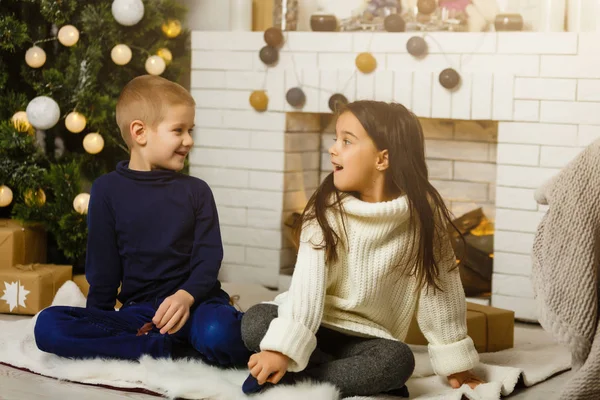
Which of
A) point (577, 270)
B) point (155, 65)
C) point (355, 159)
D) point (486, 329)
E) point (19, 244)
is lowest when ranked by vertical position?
point (486, 329)

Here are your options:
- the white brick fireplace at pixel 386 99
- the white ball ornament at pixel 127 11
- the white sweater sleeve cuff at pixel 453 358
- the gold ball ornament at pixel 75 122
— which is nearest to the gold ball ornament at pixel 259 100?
the white brick fireplace at pixel 386 99

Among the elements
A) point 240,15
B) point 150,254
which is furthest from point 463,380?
point 240,15

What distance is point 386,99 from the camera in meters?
3.10

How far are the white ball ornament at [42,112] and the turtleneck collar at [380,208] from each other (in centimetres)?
128

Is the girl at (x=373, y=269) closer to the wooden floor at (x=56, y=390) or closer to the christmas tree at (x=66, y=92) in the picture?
the wooden floor at (x=56, y=390)

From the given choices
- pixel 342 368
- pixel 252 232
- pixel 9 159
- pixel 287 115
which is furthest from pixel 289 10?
pixel 342 368

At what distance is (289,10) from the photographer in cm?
338

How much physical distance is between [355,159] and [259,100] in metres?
1.36

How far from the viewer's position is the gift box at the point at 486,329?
8.06 feet

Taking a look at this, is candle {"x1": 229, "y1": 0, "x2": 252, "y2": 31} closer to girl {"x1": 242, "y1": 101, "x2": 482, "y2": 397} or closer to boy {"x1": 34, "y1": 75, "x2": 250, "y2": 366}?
boy {"x1": 34, "y1": 75, "x2": 250, "y2": 366}

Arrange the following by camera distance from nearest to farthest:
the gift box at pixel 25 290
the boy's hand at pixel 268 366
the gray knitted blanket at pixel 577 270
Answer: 1. the gray knitted blanket at pixel 577 270
2. the boy's hand at pixel 268 366
3. the gift box at pixel 25 290

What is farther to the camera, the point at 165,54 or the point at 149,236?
the point at 165,54

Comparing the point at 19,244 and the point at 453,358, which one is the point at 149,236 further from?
the point at 19,244

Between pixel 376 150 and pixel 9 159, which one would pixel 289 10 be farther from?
pixel 376 150
